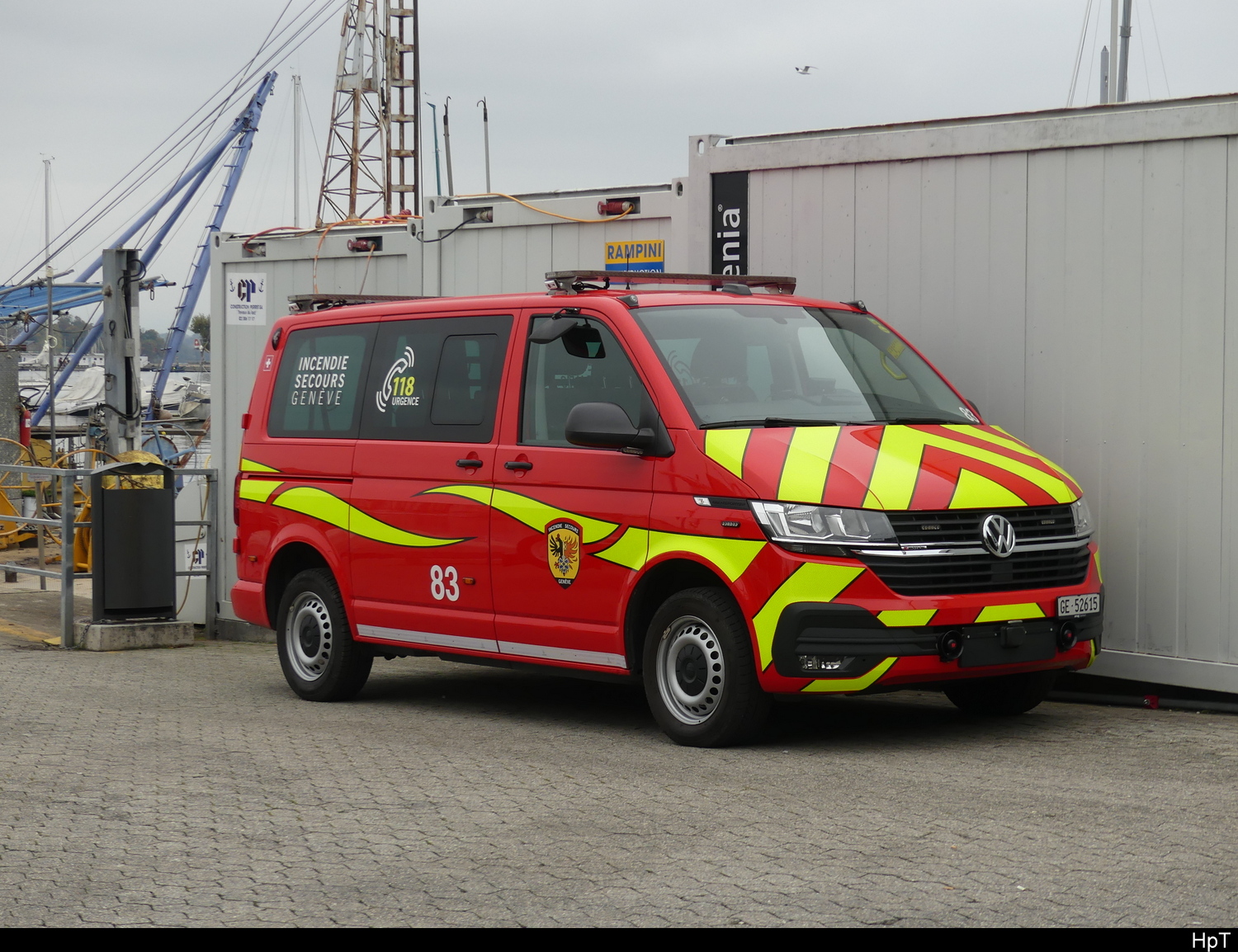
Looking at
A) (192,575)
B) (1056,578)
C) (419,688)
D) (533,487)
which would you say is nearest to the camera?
(1056,578)

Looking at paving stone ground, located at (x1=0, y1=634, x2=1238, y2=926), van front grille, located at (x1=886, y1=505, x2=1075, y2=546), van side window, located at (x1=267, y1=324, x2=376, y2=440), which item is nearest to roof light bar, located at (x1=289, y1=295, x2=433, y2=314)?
van side window, located at (x1=267, y1=324, x2=376, y2=440)

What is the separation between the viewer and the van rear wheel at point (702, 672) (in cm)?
751

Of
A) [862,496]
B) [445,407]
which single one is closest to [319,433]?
[445,407]

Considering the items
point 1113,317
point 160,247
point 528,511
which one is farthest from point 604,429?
point 160,247

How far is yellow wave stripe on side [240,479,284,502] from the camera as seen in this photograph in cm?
1015

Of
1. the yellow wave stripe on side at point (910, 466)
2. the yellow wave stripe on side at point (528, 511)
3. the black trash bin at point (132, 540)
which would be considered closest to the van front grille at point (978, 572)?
the yellow wave stripe on side at point (910, 466)

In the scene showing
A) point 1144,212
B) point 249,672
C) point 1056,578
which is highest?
point 1144,212

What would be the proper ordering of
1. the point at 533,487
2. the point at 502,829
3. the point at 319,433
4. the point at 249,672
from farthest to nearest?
1. the point at 249,672
2. the point at 319,433
3. the point at 533,487
4. the point at 502,829

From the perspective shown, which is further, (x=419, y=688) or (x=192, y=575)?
(x=192, y=575)

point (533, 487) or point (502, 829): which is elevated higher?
point (533, 487)

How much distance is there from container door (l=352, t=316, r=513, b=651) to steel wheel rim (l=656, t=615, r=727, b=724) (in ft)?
3.99

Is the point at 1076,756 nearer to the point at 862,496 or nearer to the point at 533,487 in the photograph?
the point at 862,496
